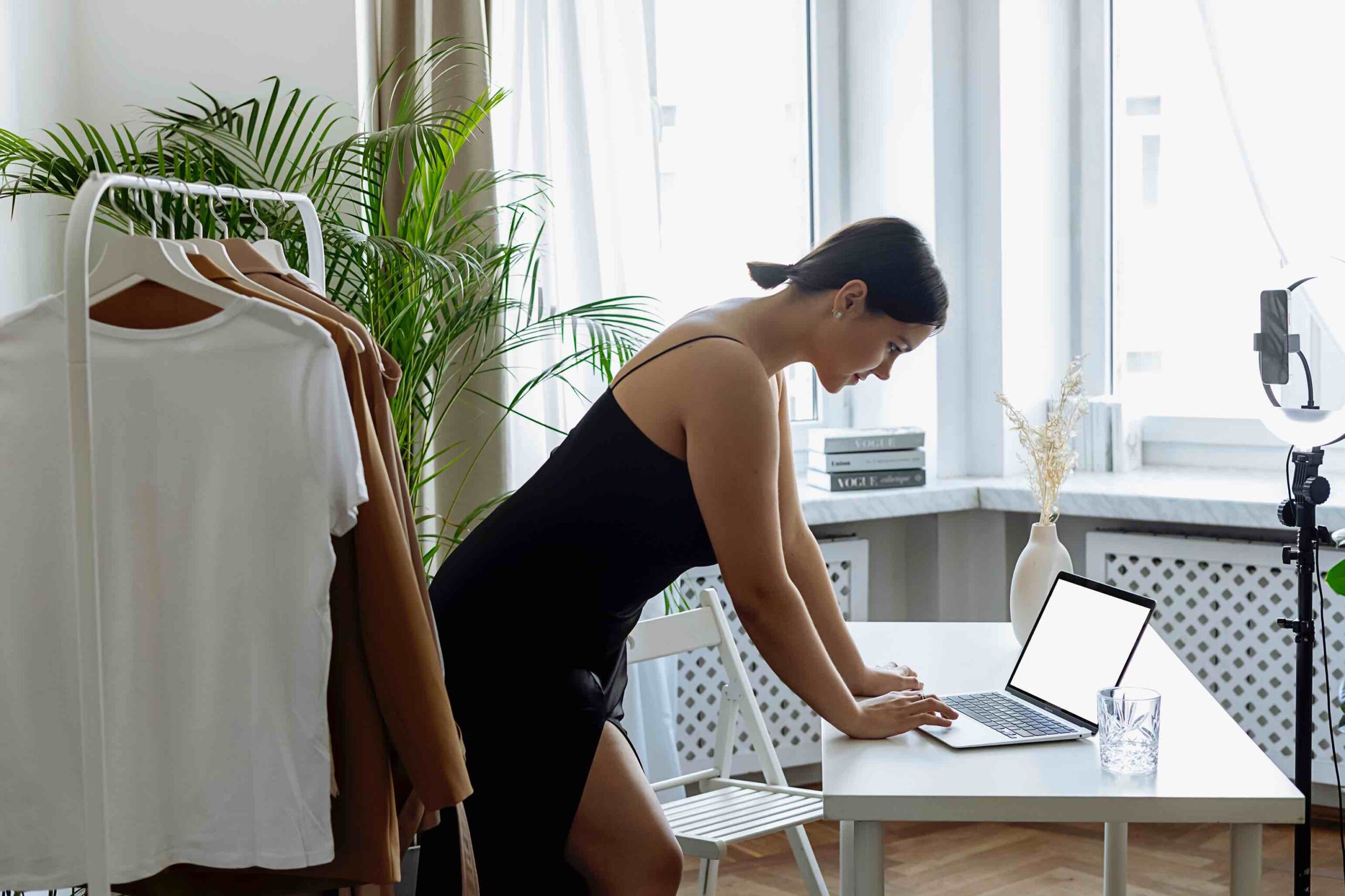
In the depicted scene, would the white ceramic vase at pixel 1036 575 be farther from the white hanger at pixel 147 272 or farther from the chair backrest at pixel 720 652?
the white hanger at pixel 147 272

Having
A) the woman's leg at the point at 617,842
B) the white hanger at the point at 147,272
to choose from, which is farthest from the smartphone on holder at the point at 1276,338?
the white hanger at the point at 147,272

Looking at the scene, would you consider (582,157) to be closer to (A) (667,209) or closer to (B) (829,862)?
(A) (667,209)

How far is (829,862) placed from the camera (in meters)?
3.15

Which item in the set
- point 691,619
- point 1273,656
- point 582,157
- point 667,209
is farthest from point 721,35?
point 1273,656

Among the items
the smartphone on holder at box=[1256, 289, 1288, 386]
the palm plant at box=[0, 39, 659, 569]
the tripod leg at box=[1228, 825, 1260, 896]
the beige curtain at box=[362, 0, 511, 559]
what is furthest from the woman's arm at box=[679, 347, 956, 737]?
the beige curtain at box=[362, 0, 511, 559]

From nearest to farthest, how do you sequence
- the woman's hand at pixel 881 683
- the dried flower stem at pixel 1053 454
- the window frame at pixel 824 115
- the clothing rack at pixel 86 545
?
the clothing rack at pixel 86 545
the woman's hand at pixel 881 683
the dried flower stem at pixel 1053 454
the window frame at pixel 824 115

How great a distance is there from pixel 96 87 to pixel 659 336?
178 cm

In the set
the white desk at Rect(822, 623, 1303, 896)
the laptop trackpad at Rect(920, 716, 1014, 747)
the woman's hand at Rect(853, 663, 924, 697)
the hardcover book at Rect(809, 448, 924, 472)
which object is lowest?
the white desk at Rect(822, 623, 1303, 896)

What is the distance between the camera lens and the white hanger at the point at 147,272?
1.46m

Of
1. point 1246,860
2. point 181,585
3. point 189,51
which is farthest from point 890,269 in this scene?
point 189,51

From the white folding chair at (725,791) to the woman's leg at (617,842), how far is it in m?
0.25

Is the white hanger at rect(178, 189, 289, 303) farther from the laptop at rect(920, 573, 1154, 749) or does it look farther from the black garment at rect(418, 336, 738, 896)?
the laptop at rect(920, 573, 1154, 749)

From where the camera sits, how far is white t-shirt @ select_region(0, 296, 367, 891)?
1419 mm

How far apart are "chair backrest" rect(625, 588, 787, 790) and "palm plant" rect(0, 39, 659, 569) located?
0.53 metres
